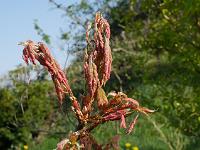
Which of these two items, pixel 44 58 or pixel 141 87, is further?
pixel 141 87

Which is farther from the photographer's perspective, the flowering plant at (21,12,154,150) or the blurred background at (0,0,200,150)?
the blurred background at (0,0,200,150)

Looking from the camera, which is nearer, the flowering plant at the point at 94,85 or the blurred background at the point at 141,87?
the flowering plant at the point at 94,85

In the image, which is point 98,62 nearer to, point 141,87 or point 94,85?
point 94,85

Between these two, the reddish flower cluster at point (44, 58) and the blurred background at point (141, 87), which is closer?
the reddish flower cluster at point (44, 58)

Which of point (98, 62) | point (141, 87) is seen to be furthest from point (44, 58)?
point (141, 87)

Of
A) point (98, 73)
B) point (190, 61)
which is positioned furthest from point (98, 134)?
point (98, 73)

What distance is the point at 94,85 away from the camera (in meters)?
1.67

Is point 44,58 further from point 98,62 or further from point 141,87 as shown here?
point 141,87

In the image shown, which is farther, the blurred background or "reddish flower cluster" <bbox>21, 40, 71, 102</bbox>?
the blurred background

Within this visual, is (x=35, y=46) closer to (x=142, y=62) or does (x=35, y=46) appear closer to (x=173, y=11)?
(x=173, y=11)

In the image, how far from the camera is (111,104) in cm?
168

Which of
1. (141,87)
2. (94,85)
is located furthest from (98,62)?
(141,87)

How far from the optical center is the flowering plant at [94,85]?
1.66 metres

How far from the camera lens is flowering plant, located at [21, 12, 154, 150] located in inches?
65.5
